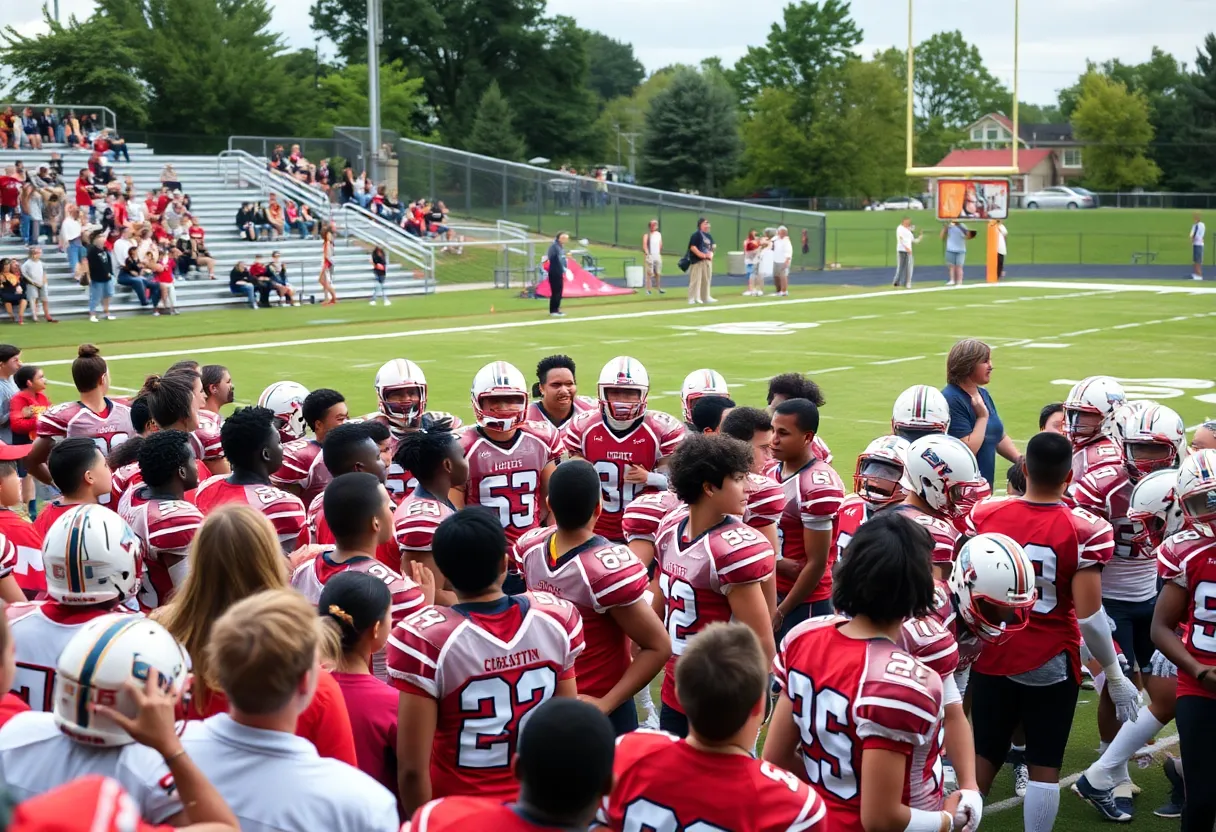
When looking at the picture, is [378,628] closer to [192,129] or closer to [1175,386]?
[1175,386]

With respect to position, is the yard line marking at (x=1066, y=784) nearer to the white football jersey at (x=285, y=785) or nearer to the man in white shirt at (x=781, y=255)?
the white football jersey at (x=285, y=785)

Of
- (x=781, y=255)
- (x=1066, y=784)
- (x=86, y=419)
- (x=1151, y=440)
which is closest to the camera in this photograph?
(x=1066, y=784)

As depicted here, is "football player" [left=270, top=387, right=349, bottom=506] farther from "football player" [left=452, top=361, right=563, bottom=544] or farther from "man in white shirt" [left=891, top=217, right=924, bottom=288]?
"man in white shirt" [left=891, top=217, right=924, bottom=288]

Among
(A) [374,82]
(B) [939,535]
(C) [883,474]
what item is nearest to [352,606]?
(B) [939,535]

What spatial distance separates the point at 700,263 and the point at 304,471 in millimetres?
23172

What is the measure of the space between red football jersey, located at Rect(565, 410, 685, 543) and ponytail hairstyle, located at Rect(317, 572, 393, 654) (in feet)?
11.4

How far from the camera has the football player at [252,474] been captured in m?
5.95

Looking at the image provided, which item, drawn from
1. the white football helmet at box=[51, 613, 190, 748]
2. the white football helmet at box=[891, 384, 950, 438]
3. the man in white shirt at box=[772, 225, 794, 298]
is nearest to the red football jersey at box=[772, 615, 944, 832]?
the white football helmet at box=[51, 613, 190, 748]

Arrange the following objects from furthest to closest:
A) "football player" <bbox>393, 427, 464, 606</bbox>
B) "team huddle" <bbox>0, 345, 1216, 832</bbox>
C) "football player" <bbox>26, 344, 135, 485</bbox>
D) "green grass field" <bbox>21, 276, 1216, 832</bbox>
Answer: "green grass field" <bbox>21, 276, 1216, 832</bbox>, "football player" <bbox>26, 344, 135, 485</bbox>, "football player" <bbox>393, 427, 464, 606</bbox>, "team huddle" <bbox>0, 345, 1216, 832</bbox>

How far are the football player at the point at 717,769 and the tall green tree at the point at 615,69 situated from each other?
15265 centimetres

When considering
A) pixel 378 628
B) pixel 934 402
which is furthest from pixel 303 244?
pixel 378 628

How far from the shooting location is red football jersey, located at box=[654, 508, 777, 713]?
189 inches

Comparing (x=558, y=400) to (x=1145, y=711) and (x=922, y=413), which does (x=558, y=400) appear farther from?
(x=1145, y=711)

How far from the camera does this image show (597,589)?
4.68m
